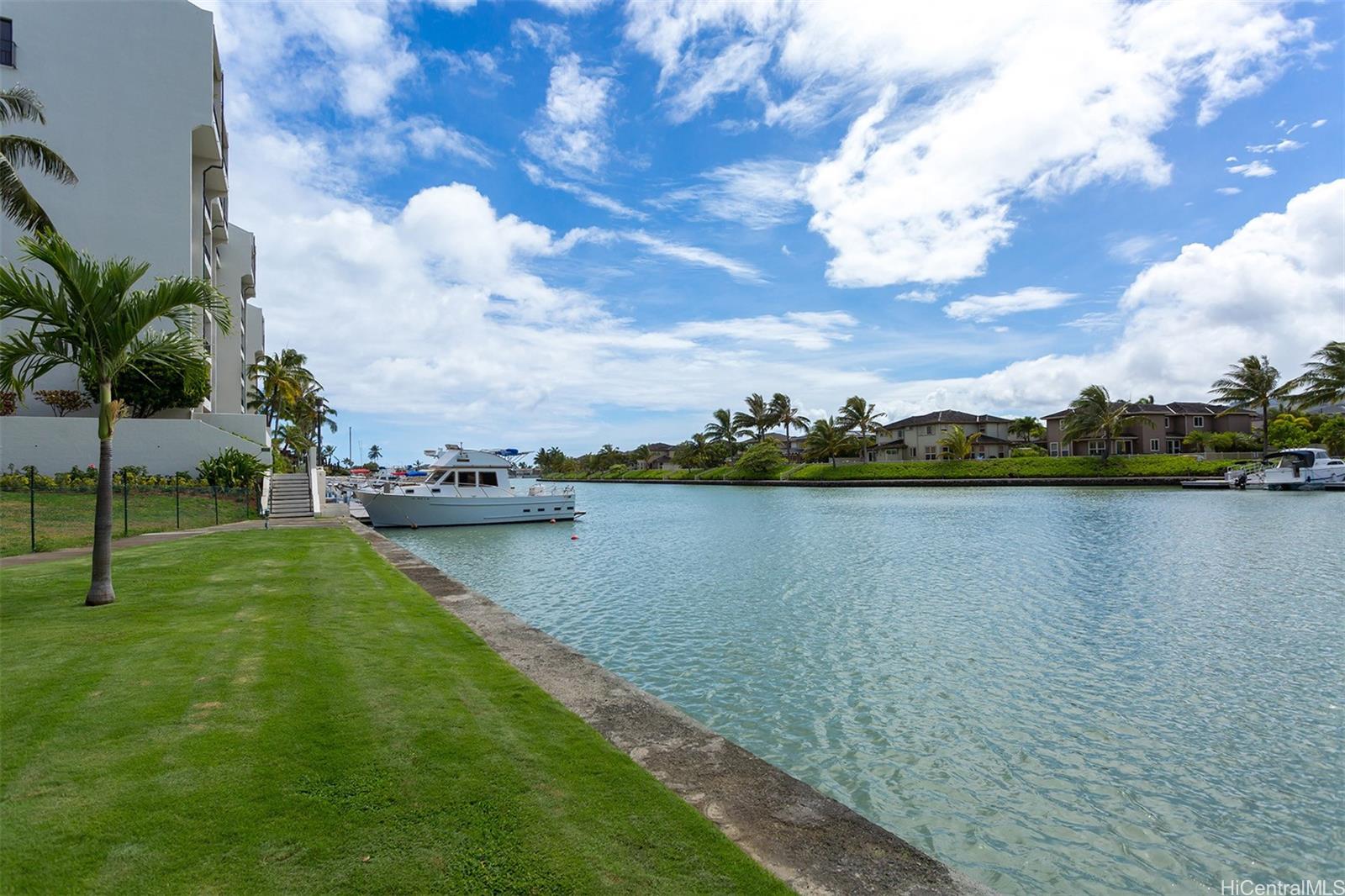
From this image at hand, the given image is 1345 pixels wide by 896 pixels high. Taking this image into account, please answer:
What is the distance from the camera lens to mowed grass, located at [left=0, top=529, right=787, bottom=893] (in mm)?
3480

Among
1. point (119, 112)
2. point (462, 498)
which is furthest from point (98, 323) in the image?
point (119, 112)

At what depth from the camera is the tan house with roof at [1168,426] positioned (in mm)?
71438

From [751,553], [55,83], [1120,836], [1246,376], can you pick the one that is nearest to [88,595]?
[1120,836]

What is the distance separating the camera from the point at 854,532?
96.1 feet

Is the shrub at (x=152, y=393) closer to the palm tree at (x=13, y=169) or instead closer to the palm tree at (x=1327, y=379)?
the palm tree at (x=13, y=169)

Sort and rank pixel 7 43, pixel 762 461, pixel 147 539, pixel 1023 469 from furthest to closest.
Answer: pixel 762 461 → pixel 1023 469 → pixel 7 43 → pixel 147 539

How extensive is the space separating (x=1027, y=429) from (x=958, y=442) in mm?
17781

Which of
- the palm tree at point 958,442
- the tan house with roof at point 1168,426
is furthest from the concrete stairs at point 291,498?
the tan house with roof at point 1168,426

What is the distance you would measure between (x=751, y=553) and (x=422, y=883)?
20.4m

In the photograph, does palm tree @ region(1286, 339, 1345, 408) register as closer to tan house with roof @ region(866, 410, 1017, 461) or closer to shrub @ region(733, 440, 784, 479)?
tan house with roof @ region(866, 410, 1017, 461)

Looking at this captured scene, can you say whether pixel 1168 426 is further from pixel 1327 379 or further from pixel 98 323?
pixel 98 323

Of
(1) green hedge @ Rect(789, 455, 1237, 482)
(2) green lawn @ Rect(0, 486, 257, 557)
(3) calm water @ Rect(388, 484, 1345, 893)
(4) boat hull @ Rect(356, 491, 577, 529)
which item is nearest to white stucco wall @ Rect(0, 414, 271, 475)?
(2) green lawn @ Rect(0, 486, 257, 557)

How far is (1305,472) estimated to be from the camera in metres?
48.4

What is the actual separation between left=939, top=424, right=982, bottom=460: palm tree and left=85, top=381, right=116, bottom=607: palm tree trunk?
78.6 m
